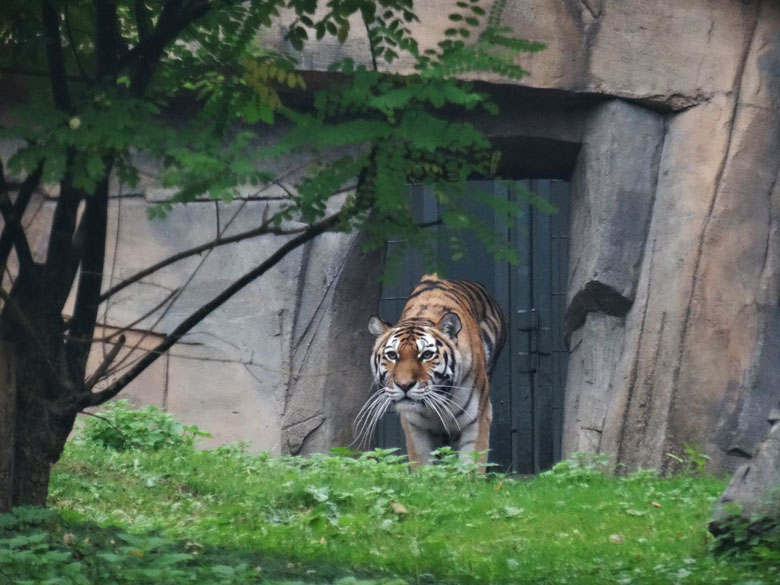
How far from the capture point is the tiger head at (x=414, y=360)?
9477 millimetres

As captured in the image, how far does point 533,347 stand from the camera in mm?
12047

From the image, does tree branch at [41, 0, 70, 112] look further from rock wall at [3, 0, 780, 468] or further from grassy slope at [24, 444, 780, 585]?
rock wall at [3, 0, 780, 468]

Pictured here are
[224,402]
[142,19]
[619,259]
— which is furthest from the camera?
[224,402]

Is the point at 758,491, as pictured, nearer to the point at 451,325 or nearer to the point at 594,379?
the point at 594,379

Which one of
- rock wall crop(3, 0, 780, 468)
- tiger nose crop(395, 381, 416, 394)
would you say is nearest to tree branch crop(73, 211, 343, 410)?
rock wall crop(3, 0, 780, 468)

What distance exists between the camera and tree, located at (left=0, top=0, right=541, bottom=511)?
3.95 metres

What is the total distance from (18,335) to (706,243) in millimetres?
5269

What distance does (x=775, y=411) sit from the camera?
5129mm

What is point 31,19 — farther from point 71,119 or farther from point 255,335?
point 255,335

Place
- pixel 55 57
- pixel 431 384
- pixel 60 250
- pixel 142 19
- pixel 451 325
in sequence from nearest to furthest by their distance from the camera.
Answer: pixel 55 57
pixel 142 19
pixel 60 250
pixel 431 384
pixel 451 325

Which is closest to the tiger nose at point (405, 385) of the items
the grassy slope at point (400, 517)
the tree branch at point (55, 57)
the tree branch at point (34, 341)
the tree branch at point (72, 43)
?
the grassy slope at point (400, 517)

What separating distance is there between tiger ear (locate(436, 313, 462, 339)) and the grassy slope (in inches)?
91.0

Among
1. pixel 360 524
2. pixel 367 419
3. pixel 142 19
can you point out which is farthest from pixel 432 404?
pixel 142 19

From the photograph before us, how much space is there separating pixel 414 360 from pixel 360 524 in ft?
12.9
